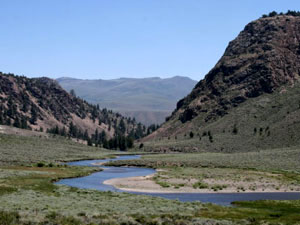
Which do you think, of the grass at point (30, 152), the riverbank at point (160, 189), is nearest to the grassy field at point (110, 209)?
the riverbank at point (160, 189)

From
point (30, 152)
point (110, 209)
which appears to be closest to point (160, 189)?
point (110, 209)

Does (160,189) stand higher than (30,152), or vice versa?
(30,152)

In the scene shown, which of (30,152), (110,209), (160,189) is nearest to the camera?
(110,209)

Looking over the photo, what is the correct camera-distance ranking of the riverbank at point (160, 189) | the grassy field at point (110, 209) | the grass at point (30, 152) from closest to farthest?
the grassy field at point (110, 209) < the riverbank at point (160, 189) < the grass at point (30, 152)

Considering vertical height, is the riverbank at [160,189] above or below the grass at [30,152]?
below

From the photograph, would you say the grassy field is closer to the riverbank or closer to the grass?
the riverbank

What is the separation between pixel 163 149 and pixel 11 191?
466ft

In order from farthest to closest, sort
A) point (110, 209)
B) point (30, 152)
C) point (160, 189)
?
point (30, 152) → point (160, 189) → point (110, 209)

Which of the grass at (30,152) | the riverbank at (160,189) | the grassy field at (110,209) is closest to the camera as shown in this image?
the grassy field at (110,209)

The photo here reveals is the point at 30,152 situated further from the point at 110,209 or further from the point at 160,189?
the point at 110,209

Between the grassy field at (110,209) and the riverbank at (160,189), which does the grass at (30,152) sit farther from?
the grassy field at (110,209)

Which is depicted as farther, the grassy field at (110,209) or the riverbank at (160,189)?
the riverbank at (160,189)

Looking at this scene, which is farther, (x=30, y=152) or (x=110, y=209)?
(x=30, y=152)

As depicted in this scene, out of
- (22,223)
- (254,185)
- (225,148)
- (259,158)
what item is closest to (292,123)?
(225,148)
